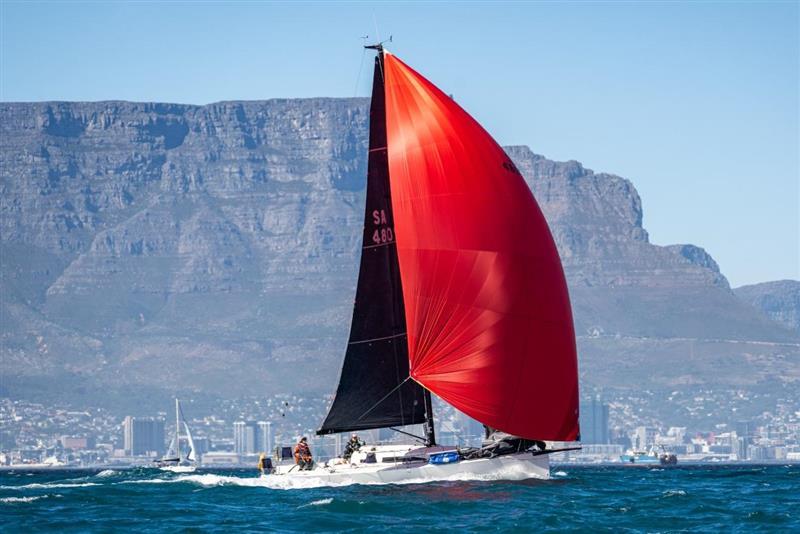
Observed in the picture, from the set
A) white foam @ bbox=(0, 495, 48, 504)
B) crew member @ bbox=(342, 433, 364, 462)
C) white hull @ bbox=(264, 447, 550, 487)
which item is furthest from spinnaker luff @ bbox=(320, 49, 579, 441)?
white foam @ bbox=(0, 495, 48, 504)

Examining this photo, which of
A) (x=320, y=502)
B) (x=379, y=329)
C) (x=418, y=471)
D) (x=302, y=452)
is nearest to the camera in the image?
(x=320, y=502)

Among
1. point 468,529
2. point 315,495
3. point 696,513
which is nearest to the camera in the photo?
point 468,529

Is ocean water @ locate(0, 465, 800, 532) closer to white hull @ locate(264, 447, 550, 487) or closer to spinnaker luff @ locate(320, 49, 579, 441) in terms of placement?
white hull @ locate(264, 447, 550, 487)

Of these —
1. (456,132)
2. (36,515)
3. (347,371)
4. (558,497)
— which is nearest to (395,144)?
(456,132)

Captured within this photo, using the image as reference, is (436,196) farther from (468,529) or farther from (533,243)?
(468,529)

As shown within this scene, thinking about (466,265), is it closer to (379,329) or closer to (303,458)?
(379,329)

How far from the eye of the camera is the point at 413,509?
61.7 metres

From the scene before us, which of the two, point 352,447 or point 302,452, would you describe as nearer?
point 352,447

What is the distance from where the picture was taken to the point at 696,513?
64.2 metres

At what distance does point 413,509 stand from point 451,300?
930 centimetres

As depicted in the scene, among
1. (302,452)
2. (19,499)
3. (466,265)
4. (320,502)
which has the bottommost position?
(320,502)

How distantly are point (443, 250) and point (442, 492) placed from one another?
868cm

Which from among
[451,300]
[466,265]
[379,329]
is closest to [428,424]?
[379,329]

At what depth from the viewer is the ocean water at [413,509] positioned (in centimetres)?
5891
